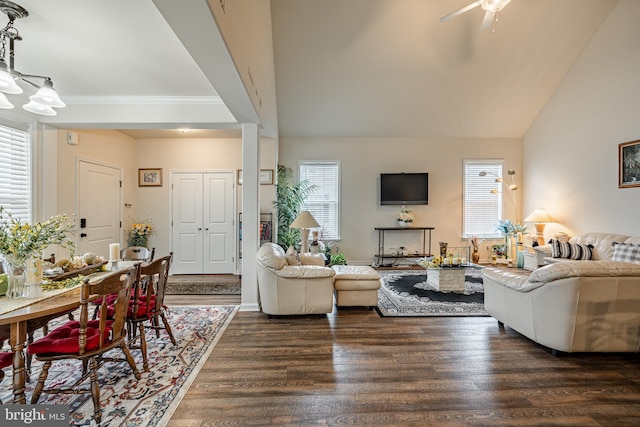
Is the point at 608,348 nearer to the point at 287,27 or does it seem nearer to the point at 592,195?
the point at 592,195

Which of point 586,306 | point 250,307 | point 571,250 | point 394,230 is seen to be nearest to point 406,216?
point 394,230

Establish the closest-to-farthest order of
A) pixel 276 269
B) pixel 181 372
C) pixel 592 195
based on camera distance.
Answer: pixel 181 372 → pixel 276 269 → pixel 592 195

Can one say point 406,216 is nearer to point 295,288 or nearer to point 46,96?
point 295,288

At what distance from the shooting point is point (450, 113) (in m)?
6.44

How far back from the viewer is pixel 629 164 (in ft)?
15.9

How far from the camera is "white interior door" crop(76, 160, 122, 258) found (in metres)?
4.65

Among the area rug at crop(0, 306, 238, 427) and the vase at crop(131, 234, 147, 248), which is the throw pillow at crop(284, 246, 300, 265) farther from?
the vase at crop(131, 234, 147, 248)

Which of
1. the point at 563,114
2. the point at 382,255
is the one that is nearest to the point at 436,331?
the point at 382,255

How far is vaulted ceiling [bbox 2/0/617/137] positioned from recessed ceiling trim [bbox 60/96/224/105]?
13mm

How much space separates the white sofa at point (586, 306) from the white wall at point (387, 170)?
4.21 meters

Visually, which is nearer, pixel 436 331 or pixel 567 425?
pixel 567 425

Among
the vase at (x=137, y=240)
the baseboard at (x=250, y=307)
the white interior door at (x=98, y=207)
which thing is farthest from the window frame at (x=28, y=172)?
the baseboard at (x=250, y=307)

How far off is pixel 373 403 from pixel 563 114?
266 inches

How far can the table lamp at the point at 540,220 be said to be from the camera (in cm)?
618
